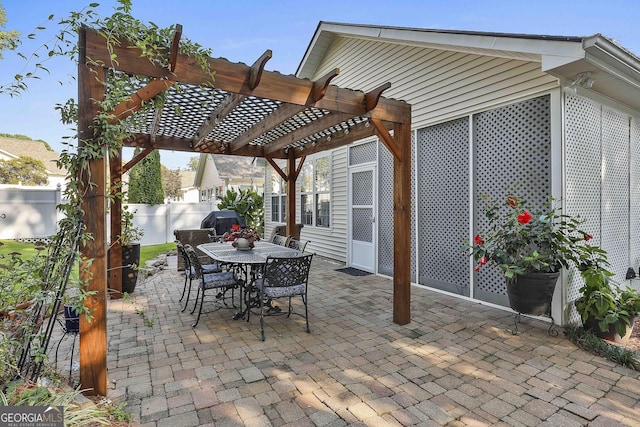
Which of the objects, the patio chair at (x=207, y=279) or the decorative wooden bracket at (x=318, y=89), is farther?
the patio chair at (x=207, y=279)

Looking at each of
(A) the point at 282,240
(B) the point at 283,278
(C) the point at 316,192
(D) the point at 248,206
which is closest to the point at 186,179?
(D) the point at 248,206

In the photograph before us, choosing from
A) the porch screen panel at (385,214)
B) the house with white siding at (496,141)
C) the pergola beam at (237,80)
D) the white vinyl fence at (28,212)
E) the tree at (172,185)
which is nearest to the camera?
the pergola beam at (237,80)

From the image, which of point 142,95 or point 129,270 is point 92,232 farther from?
point 129,270

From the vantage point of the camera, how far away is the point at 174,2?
215 inches

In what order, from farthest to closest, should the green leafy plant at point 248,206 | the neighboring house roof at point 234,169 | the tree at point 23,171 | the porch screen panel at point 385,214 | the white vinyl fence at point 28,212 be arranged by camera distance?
1. the tree at point 23,171
2. the neighboring house roof at point 234,169
3. the green leafy plant at point 248,206
4. the white vinyl fence at point 28,212
5. the porch screen panel at point 385,214

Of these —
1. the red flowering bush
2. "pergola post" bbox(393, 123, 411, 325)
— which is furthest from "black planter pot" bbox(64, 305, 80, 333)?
the red flowering bush

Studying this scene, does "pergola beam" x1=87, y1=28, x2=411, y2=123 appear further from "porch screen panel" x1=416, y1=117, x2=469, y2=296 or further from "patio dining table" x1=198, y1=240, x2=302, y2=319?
"patio dining table" x1=198, y1=240, x2=302, y2=319

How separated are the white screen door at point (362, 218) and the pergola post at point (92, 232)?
4.99 metres

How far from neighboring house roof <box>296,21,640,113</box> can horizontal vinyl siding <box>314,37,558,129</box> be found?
33 centimetres

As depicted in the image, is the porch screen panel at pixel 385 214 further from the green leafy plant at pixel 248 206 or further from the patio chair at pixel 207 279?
the green leafy plant at pixel 248 206

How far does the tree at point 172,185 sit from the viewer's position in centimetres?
3728

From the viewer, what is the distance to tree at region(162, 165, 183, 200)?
122 ft

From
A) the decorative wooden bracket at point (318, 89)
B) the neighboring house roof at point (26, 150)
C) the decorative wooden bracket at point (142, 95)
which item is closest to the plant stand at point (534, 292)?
the decorative wooden bracket at point (318, 89)

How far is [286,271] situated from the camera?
141 inches
